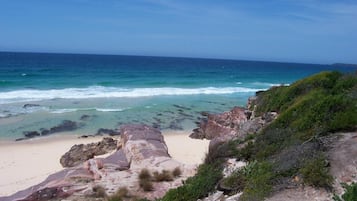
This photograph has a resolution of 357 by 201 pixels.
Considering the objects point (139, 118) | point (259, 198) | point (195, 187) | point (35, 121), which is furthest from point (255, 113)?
point (35, 121)

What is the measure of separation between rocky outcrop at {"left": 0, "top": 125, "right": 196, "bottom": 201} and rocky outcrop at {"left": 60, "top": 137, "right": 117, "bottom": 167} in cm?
141

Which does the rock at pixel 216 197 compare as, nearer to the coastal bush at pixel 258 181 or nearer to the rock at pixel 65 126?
the coastal bush at pixel 258 181

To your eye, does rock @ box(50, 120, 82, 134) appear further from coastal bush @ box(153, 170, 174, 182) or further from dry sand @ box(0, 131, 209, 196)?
coastal bush @ box(153, 170, 174, 182)

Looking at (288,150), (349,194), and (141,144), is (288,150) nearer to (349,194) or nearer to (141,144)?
(349,194)

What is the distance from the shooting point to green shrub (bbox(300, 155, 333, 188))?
6375 mm

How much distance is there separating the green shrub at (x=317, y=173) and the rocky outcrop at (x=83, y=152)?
9.56 meters

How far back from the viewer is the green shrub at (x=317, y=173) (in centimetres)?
637

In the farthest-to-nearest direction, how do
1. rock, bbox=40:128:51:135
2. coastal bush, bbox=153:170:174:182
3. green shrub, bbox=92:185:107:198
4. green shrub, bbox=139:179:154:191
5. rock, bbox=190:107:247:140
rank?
rock, bbox=40:128:51:135 < rock, bbox=190:107:247:140 < coastal bush, bbox=153:170:174:182 < green shrub, bbox=139:179:154:191 < green shrub, bbox=92:185:107:198

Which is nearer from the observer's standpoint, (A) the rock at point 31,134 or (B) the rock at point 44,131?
(A) the rock at point 31,134

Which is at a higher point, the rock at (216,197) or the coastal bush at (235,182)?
the coastal bush at (235,182)

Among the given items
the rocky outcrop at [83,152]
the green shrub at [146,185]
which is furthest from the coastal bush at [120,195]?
the rocky outcrop at [83,152]

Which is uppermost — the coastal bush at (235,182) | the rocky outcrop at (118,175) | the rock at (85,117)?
the coastal bush at (235,182)

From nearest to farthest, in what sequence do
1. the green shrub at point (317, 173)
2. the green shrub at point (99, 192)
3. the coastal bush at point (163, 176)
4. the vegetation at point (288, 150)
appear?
the green shrub at point (317, 173) → the vegetation at point (288, 150) → the green shrub at point (99, 192) → the coastal bush at point (163, 176)

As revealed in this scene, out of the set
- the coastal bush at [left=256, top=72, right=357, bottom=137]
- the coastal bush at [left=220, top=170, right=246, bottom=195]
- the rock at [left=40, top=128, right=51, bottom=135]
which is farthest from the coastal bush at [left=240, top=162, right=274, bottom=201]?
the rock at [left=40, top=128, right=51, bottom=135]
